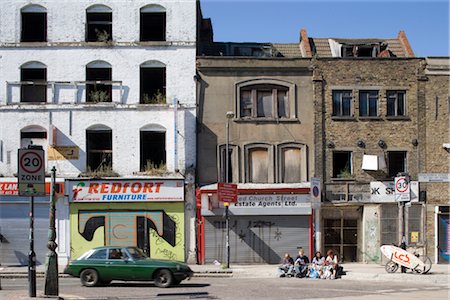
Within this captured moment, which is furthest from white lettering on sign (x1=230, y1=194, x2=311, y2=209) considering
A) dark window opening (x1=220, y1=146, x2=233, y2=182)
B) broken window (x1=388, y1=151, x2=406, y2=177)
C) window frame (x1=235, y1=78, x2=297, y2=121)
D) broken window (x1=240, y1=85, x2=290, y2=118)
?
broken window (x1=388, y1=151, x2=406, y2=177)

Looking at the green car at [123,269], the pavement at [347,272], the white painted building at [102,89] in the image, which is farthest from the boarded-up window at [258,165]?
the green car at [123,269]

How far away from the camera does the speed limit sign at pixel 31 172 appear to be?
67.3ft

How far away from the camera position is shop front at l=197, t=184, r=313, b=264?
35.3m

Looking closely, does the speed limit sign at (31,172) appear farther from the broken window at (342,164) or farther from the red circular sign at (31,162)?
the broken window at (342,164)

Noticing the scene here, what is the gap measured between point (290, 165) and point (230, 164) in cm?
289

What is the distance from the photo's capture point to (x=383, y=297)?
71.5 feet

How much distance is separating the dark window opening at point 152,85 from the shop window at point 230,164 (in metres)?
3.85

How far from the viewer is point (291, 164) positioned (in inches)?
1427

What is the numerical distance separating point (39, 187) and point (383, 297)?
10.3 meters

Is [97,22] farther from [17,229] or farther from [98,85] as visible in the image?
[17,229]

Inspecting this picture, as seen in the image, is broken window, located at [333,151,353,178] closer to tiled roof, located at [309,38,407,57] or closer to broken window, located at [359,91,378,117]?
broken window, located at [359,91,378,117]

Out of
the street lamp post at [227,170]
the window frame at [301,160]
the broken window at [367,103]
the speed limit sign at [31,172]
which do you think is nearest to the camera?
the speed limit sign at [31,172]

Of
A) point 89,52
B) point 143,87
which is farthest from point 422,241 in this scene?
point 89,52

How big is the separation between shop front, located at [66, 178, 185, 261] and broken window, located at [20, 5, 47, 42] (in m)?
7.47
